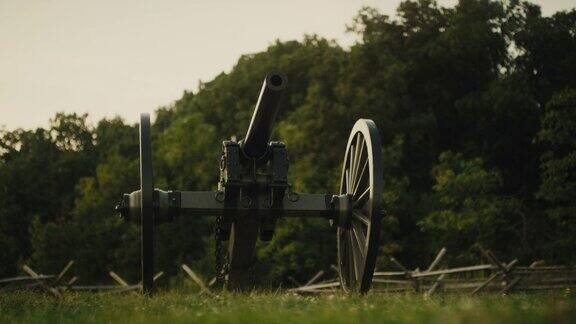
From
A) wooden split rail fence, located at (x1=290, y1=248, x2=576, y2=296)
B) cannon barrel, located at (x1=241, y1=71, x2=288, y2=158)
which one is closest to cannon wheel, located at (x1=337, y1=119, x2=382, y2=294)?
cannon barrel, located at (x1=241, y1=71, x2=288, y2=158)

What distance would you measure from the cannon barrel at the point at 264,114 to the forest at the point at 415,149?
59.6 feet

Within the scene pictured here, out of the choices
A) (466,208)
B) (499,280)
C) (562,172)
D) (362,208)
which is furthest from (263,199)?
(562,172)

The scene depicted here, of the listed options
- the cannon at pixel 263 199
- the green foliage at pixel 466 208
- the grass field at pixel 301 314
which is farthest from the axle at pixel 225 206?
the green foliage at pixel 466 208

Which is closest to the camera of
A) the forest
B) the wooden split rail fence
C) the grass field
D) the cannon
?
the grass field

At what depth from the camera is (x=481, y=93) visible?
103 feet

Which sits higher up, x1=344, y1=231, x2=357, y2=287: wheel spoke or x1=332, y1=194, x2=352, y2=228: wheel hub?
x1=332, y1=194, x2=352, y2=228: wheel hub

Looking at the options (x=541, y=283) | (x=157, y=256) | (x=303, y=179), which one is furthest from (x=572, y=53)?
(x=157, y=256)

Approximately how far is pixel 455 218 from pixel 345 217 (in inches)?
725

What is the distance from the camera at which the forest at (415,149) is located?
28.0m

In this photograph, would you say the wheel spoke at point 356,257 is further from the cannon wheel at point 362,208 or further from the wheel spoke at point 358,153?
the wheel spoke at point 358,153

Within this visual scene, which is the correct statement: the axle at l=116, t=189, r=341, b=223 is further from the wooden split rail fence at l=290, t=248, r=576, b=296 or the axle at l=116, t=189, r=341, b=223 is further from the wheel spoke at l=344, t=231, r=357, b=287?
the wooden split rail fence at l=290, t=248, r=576, b=296

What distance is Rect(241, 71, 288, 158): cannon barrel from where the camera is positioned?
8.39 m

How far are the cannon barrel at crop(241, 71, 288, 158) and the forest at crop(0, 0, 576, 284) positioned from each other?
18.2 metres

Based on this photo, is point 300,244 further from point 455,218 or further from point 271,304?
point 271,304
